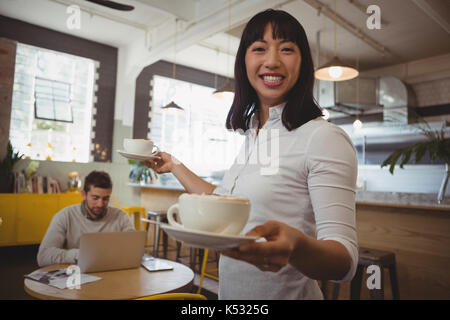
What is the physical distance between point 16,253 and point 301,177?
5.66 metres

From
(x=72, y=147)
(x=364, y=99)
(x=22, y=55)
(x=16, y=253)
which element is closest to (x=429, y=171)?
(x=364, y=99)

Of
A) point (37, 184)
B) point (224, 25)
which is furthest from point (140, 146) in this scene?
point (37, 184)

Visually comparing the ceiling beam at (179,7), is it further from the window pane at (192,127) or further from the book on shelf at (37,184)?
the book on shelf at (37,184)

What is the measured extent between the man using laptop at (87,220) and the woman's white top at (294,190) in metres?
1.88

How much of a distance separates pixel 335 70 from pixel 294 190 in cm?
340

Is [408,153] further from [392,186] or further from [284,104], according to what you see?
[392,186]

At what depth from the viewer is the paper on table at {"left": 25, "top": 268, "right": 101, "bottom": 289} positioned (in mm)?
1675

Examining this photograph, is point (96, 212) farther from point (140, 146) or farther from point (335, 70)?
point (335, 70)

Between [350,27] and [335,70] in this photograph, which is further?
[350,27]

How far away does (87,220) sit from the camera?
263 cm

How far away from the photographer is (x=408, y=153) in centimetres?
277

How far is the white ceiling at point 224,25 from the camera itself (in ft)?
15.1

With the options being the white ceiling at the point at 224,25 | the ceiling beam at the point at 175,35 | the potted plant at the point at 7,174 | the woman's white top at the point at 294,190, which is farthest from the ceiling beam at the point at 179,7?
the woman's white top at the point at 294,190

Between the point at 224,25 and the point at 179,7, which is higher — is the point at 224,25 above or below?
below
